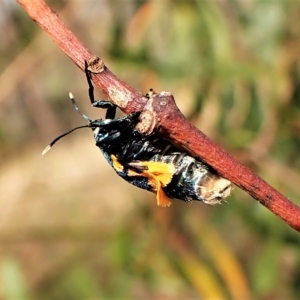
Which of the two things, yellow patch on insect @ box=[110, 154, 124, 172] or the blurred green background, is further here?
the blurred green background

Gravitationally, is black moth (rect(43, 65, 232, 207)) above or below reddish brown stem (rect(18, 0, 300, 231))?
above

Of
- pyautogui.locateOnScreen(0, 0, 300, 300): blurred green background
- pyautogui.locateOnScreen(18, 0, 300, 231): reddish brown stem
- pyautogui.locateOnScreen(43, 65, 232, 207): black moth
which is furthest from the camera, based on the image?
pyautogui.locateOnScreen(0, 0, 300, 300): blurred green background

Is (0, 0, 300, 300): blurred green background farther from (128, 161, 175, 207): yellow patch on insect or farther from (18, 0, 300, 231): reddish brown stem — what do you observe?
(18, 0, 300, 231): reddish brown stem

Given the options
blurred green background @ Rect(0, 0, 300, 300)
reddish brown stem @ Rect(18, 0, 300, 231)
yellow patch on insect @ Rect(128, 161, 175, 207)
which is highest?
blurred green background @ Rect(0, 0, 300, 300)

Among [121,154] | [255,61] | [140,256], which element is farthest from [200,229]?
[121,154]

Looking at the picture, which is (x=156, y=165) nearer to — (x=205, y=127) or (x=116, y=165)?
(x=116, y=165)

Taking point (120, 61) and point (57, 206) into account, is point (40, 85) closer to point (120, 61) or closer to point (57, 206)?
point (57, 206)

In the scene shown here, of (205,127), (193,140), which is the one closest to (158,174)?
(193,140)

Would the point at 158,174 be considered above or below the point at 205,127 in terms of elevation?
below

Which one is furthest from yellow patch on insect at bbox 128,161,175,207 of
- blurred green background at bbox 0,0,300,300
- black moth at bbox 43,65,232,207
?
blurred green background at bbox 0,0,300,300
